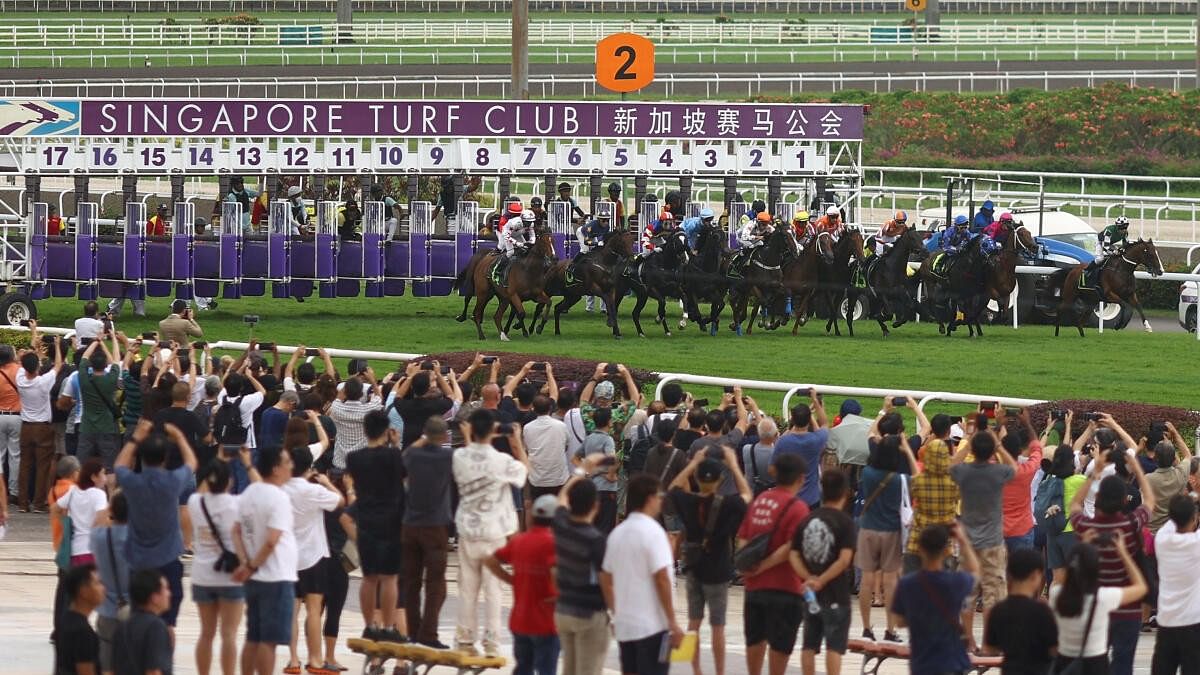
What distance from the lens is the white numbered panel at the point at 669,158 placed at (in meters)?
27.0

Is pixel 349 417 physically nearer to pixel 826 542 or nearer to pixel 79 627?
pixel 826 542

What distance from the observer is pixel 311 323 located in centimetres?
2483

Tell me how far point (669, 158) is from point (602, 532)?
16.7 meters

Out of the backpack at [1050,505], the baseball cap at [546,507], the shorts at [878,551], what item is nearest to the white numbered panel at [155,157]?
the backpack at [1050,505]

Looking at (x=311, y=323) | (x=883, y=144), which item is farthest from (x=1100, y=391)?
(x=883, y=144)

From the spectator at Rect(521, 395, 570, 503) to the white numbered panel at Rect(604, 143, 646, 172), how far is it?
14.0 metres

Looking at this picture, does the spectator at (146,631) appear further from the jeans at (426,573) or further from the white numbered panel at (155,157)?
the white numbered panel at (155,157)

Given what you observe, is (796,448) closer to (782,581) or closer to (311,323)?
(782,581)

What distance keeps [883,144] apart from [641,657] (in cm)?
3298

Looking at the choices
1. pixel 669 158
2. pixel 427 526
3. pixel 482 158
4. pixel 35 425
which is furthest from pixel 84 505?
pixel 669 158

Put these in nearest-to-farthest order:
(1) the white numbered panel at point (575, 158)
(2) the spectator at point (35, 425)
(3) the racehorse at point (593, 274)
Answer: (2) the spectator at point (35, 425), (3) the racehorse at point (593, 274), (1) the white numbered panel at point (575, 158)

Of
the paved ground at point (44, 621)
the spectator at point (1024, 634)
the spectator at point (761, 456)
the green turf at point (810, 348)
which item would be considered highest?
the green turf at point (810, 348)

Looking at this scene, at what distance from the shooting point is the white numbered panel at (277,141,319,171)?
25.1 meters

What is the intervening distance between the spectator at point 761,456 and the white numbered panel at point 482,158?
14083 millimetres
